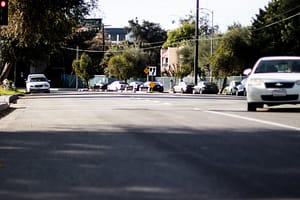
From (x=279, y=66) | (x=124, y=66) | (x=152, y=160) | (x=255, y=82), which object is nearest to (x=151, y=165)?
(x=152, y=160)

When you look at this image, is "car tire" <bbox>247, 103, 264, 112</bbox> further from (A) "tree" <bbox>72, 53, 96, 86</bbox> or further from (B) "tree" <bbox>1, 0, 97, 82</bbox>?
(A) "tree" <bbox>72, 53, 96, 86</bbox>

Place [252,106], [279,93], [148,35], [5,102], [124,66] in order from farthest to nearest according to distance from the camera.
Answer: [148,35]
[124,66]
[5,102]
[252,106]
[279,93]

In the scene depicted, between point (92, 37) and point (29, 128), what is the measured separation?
3951 inches

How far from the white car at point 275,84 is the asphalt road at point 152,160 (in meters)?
2.96

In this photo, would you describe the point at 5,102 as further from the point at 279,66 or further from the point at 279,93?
the point at 279,93

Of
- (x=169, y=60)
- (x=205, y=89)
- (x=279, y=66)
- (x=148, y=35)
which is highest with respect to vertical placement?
(x=148, y=35)

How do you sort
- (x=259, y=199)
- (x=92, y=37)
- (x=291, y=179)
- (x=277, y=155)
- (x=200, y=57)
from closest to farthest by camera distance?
(x=259, y=199) < (x=291, y=179) < (x=277, y=155) < (x=200, y=57) < (x=92, y=37)

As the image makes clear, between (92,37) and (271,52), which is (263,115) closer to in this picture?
(271,52)

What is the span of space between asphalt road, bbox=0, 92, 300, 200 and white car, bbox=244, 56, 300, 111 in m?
2.96

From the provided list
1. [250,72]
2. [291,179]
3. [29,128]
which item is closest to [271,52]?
[250,72]

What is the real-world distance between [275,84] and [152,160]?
32.6 ft

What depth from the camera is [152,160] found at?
9953 millimetres

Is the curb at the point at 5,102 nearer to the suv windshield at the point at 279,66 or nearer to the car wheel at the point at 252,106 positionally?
the car wheel at the point at 252,106

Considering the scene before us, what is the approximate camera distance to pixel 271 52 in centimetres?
6812
